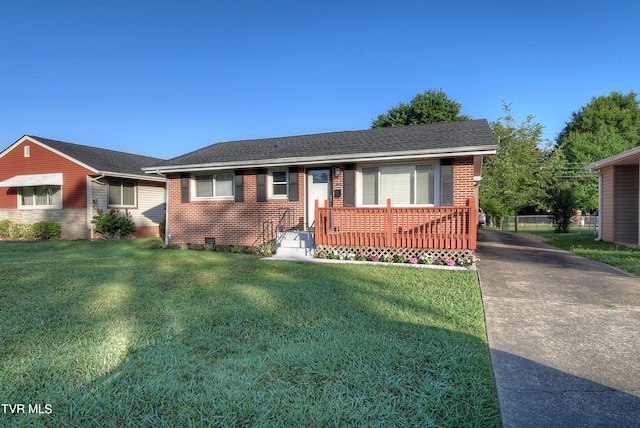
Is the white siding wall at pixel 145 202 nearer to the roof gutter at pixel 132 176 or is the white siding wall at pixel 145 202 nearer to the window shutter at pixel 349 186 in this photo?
the roof gutter at pixel 132 176

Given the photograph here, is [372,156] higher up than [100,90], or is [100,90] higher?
[100,90]

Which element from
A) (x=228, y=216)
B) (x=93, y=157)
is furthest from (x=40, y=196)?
(x=228, y=216)

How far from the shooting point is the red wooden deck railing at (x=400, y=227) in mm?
8273

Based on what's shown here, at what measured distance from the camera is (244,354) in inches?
122

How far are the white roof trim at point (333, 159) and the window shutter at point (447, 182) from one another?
1.52 feet

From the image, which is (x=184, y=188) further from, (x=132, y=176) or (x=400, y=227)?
(x=400, y=227)

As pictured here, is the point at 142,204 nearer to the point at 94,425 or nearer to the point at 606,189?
the point at 94,425

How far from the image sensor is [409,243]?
28.2ft

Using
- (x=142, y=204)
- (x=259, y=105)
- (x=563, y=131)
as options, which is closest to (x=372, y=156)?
(x=259, y=105)

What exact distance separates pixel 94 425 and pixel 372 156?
8.43 metres

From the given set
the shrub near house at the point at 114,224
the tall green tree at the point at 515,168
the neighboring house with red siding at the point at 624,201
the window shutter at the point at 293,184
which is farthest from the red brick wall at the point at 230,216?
the tall green tree at the point at 515,168

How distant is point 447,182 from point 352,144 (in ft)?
10.4

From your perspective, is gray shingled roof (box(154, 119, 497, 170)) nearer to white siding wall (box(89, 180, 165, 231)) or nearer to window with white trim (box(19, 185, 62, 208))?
white siding wall (box(89, 180, 165, 231))

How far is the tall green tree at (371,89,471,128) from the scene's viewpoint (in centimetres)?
2973
